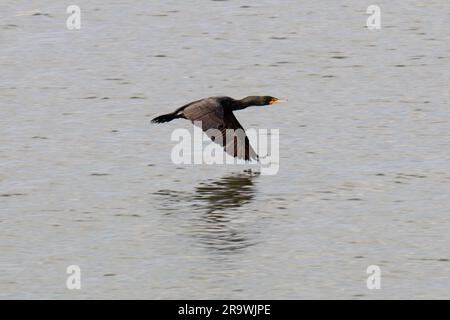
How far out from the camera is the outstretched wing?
20734mm

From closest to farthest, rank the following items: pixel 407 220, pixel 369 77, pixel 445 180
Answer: pixel 407 220
pixel 445 180
pixel 369 77

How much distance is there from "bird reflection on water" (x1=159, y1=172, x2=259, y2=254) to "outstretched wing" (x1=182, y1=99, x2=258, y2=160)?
38 cm

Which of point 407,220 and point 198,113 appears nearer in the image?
point 407,220

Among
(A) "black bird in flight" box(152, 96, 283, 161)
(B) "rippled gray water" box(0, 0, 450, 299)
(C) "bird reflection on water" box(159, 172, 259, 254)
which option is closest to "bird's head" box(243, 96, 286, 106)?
(A) "black bird in flight" box(152, 96, 283, 161)

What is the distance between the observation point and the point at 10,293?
15422 millimetres

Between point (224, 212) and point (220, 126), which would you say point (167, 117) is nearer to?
point (220, 126)

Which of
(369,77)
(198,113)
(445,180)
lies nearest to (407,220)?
(445,180)

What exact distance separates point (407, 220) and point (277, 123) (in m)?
6.15

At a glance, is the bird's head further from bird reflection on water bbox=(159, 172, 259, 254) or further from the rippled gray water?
bird reflection on water bbox=(159, 172, 259, 254)

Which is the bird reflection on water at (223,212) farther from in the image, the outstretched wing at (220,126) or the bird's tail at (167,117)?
the bird's tail at (167,117)

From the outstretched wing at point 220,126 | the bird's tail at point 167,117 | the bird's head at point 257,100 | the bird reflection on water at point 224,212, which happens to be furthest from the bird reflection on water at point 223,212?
the bird's head at point 257,100

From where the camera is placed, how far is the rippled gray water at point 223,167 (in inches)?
646
